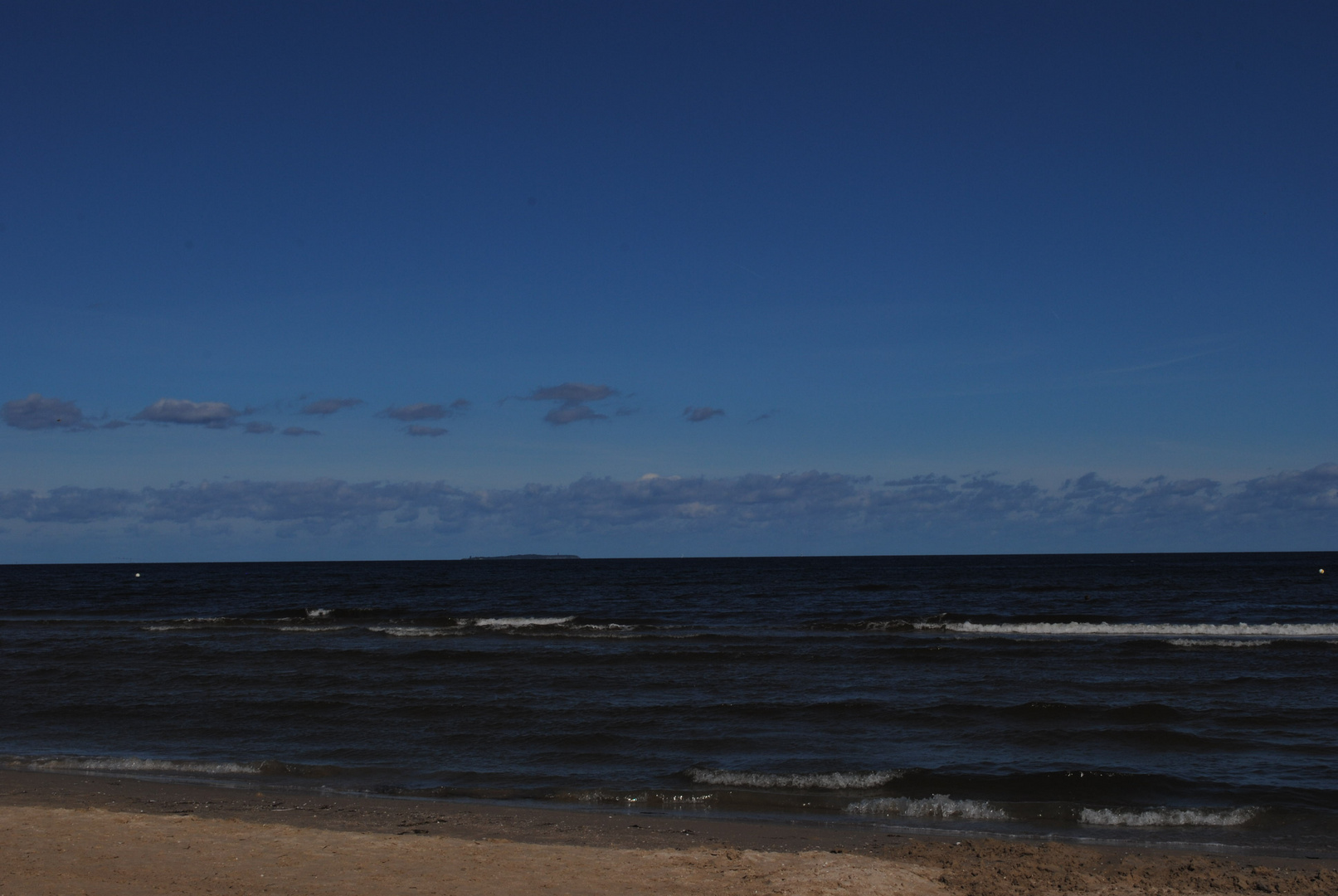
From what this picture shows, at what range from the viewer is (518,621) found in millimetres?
40438

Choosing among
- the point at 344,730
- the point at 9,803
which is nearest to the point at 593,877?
the point at 9,803

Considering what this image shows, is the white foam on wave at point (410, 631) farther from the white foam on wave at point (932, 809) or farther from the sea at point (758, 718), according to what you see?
the white foam on wave at point (932, 809)

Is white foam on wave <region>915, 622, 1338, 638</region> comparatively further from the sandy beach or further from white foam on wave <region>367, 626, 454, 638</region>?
the sandy beach

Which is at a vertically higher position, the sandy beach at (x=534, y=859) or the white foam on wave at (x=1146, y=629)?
the sandy beach at (x=534, y=859)

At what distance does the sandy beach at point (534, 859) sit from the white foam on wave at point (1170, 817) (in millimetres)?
1251

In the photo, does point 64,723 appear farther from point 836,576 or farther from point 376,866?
point 836,576

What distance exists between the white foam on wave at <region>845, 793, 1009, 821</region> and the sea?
42mm

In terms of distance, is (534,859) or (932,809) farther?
(932,809)

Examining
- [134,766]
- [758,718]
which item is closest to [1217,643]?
[758,718]

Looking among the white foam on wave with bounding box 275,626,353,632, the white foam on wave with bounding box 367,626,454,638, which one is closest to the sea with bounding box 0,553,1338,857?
the white foam on wave with bounding box 367,626,454,638

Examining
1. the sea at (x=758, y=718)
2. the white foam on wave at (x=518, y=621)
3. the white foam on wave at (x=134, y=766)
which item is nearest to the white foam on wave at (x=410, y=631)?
the sea at (x=758, y=718)

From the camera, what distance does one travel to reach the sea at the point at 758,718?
12297 millimetres

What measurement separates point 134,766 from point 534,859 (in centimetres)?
808

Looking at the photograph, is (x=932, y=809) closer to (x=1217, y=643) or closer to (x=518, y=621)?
(x=1217, y=643)
